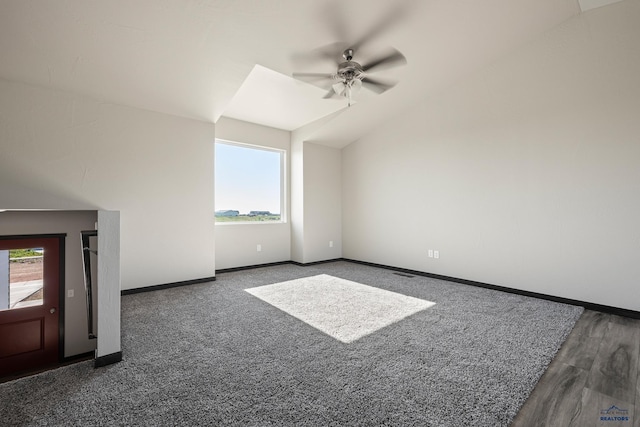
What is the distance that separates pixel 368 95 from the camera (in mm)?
4414

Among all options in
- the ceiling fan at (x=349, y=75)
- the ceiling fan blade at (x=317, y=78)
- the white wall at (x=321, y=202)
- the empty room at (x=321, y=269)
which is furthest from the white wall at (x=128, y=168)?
the ceiling fan at (x=349, y=75)

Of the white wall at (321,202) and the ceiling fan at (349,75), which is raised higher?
the ceiling fan at (349,75)

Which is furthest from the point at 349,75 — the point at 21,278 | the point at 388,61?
the point at 21,278

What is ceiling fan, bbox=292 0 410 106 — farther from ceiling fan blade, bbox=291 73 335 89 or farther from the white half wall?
the white half wall

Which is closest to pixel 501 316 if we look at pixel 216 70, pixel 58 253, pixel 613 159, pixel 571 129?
pixel 613 159

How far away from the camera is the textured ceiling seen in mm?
2373

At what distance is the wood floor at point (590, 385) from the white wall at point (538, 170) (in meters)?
1.05

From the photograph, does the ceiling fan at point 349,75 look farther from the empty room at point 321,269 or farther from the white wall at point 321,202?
the white wall at point 321,202

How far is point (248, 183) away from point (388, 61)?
3.45 metres

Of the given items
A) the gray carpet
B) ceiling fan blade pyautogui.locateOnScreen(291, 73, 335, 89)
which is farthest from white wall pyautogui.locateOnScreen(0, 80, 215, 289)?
ceiling fan blade pyautogui.locateOnScreen(291, 73, 335, 89)

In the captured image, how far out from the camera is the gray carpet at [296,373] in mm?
1535

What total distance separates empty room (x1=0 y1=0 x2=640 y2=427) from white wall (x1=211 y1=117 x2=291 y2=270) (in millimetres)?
58

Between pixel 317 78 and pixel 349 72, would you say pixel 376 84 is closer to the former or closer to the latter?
pixel 349 72

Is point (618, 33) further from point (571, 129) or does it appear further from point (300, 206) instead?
point (300, 206)
